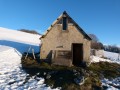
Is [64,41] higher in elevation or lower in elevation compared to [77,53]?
higher

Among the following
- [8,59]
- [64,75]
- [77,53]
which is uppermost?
[77,53]

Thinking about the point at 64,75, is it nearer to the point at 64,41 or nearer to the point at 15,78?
the point at 15,78

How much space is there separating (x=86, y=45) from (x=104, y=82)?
7042 millimetres

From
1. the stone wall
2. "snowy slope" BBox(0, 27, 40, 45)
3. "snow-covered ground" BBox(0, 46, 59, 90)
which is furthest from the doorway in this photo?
"snowy slope" BBox(0, 27, 40, 45)

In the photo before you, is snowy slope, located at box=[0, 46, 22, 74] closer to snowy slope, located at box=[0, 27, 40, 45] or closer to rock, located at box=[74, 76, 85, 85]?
rock, located at box=[74, 76, 85, 85]

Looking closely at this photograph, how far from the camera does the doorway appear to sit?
25487mm

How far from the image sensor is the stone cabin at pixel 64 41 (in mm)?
24766

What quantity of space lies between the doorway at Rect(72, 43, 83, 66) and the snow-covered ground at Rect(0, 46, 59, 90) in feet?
22.8

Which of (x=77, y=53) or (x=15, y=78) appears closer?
(x=15, y=78)

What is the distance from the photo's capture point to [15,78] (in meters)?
18.8

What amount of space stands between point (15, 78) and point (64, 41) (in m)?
8.63

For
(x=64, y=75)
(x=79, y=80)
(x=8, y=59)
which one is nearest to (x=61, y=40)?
(x=8, y=59)

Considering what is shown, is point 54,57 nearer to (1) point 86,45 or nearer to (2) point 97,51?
(1) point 86,45

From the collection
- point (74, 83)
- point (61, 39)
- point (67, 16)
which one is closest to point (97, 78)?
point (74, 83)
